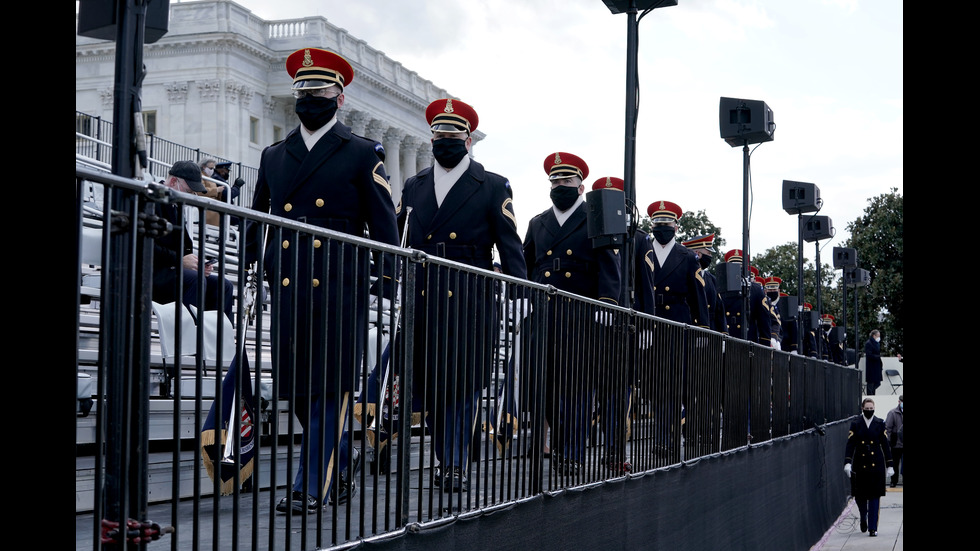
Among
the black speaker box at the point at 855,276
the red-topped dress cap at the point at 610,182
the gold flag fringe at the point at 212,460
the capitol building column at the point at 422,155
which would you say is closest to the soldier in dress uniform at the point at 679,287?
the red-topped dress cap at the point at 610,182

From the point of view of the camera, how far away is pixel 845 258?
34.7 meters

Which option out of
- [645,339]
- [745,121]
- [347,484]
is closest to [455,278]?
[347,484]

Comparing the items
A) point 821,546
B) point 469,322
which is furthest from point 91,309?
point 821,546

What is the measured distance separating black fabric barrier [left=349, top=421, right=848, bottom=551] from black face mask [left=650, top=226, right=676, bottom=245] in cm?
280

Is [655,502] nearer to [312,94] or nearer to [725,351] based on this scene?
[725,351]

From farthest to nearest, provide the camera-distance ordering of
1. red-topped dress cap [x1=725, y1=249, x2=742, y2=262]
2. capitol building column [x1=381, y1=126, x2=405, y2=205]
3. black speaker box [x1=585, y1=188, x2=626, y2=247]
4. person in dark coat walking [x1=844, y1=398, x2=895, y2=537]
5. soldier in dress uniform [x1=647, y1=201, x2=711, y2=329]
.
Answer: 1. capitol building column [x1=381, y1=126, x2=405, y2=205]
2. person in dark coat walking [x1=844, y1=398, x2=895, y2=537]
3. red-topped dress cap [x1=725, y1=249, x2=742, y2=262]
4. soldier in dress uniform [x1=647, y1=201, x2=711, y2=329]
5. black speaker box [x1=585, y1=188, x2=626, y2=247]

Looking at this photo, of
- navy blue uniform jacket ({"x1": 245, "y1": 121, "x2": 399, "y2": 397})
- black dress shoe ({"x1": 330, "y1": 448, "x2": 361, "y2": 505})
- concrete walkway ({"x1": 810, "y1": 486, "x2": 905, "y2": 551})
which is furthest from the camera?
concrete walkway ({"x1": 810, "y1": 486, "x2": 905, "y2": 551})

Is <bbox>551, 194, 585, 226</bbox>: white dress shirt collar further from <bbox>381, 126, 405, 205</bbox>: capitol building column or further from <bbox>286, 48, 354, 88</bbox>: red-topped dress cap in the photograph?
<bbox>381, 126, 405, 205</bbox>: capitol building column

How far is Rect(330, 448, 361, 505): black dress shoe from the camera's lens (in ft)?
14.4

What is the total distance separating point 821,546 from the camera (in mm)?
20203

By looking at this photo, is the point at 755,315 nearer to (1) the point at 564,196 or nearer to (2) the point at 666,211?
(2) the point at 666,211

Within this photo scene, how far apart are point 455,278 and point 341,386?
1018mm

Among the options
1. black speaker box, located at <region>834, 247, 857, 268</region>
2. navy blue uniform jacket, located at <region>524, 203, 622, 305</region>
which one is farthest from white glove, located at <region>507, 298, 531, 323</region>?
black speaker box, located at <region>834, 247, 857, 268</region>

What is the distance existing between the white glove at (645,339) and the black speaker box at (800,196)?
15363mm
